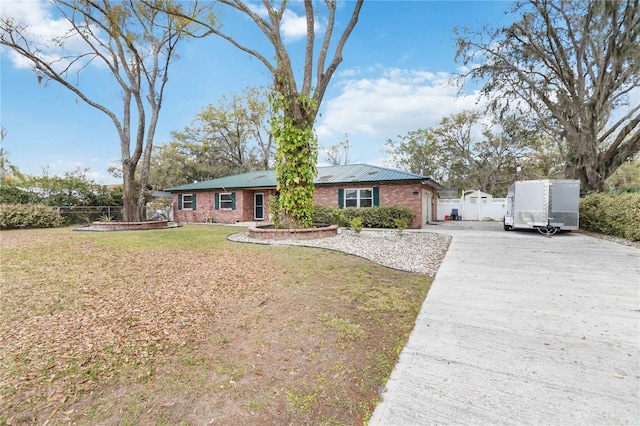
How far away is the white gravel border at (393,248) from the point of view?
612 centimetres

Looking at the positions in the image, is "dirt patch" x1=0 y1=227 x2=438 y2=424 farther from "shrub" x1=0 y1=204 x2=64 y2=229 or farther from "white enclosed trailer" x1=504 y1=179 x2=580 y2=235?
"shrub" x1=0 y1=204 x2=64 y2=229

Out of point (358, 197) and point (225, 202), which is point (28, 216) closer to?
point (225, 202)

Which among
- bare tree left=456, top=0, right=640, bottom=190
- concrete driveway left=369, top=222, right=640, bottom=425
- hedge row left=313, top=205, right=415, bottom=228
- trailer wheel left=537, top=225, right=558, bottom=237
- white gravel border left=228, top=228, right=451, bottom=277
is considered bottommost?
concrete driveway left=369, top=222, right=640, bottom=425

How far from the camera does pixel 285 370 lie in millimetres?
2328

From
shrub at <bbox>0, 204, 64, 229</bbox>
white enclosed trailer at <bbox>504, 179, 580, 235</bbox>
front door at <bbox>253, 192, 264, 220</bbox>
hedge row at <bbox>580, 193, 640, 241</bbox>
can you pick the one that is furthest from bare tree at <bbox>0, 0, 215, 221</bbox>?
hedge row at <bbox>580, 193, 640, 241</bbox>

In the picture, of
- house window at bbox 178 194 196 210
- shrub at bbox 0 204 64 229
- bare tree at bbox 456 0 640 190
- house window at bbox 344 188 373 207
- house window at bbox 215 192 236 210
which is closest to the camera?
bare tree at bbox 456 0 640 190

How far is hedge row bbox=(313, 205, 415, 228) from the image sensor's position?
1377 cm

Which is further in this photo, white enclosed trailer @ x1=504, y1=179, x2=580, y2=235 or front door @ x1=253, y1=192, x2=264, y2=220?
front door @ x1=253, y1=192, x2=264, y2=220

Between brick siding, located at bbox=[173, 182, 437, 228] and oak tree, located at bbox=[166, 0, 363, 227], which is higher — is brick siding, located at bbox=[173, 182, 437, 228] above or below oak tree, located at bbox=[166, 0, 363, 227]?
below

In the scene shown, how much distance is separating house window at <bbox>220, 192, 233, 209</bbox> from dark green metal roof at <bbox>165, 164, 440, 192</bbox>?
19.0 inches

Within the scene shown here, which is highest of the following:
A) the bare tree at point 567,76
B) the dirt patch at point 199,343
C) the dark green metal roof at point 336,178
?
the bare tree at point 567,76

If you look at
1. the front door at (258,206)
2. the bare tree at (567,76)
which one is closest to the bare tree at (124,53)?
the front door at (258,206)

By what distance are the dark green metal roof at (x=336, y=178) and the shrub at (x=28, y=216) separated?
23.2ft

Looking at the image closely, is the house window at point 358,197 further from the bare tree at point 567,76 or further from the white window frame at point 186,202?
the white window frame at point 186,202
